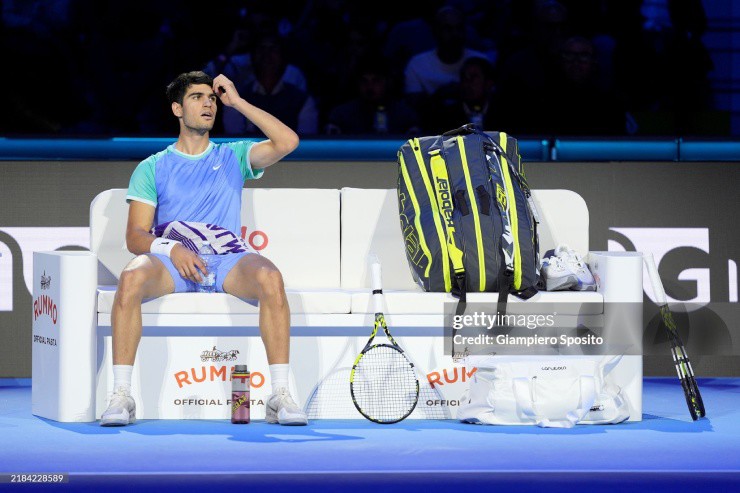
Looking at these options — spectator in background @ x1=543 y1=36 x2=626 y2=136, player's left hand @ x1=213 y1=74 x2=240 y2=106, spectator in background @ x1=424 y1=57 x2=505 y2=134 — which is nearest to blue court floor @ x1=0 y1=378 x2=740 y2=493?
player's left hand @ x1=213 y1=74 x2=240 y2=106

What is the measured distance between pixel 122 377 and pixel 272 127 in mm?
1196

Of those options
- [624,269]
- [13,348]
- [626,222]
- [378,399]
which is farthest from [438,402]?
[13,348]

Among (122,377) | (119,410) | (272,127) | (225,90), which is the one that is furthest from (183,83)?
(119,410)

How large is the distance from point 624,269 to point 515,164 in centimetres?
67

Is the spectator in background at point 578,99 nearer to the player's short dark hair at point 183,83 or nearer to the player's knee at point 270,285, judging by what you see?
the player's short dark hair at point 183,83

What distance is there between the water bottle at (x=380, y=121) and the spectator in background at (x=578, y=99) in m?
0.98

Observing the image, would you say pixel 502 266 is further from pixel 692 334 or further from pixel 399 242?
pixel 692 334

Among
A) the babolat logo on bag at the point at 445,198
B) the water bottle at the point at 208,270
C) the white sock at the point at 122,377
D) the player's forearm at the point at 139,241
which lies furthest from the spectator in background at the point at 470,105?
the white sock at the point at 122,377

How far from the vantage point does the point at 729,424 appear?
5.03 meters

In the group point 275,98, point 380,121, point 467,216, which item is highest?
point 275,98

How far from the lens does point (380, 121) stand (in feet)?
24.6

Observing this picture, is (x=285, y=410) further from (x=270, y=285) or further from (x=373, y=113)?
(x=373, y=113)

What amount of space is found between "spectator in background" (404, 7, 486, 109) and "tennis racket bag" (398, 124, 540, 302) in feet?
7.96

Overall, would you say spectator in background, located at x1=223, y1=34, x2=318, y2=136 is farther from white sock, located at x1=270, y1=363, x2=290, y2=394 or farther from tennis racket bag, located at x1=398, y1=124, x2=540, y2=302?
white sock, located at x1=270, y1=363, x2=290, y2=394
